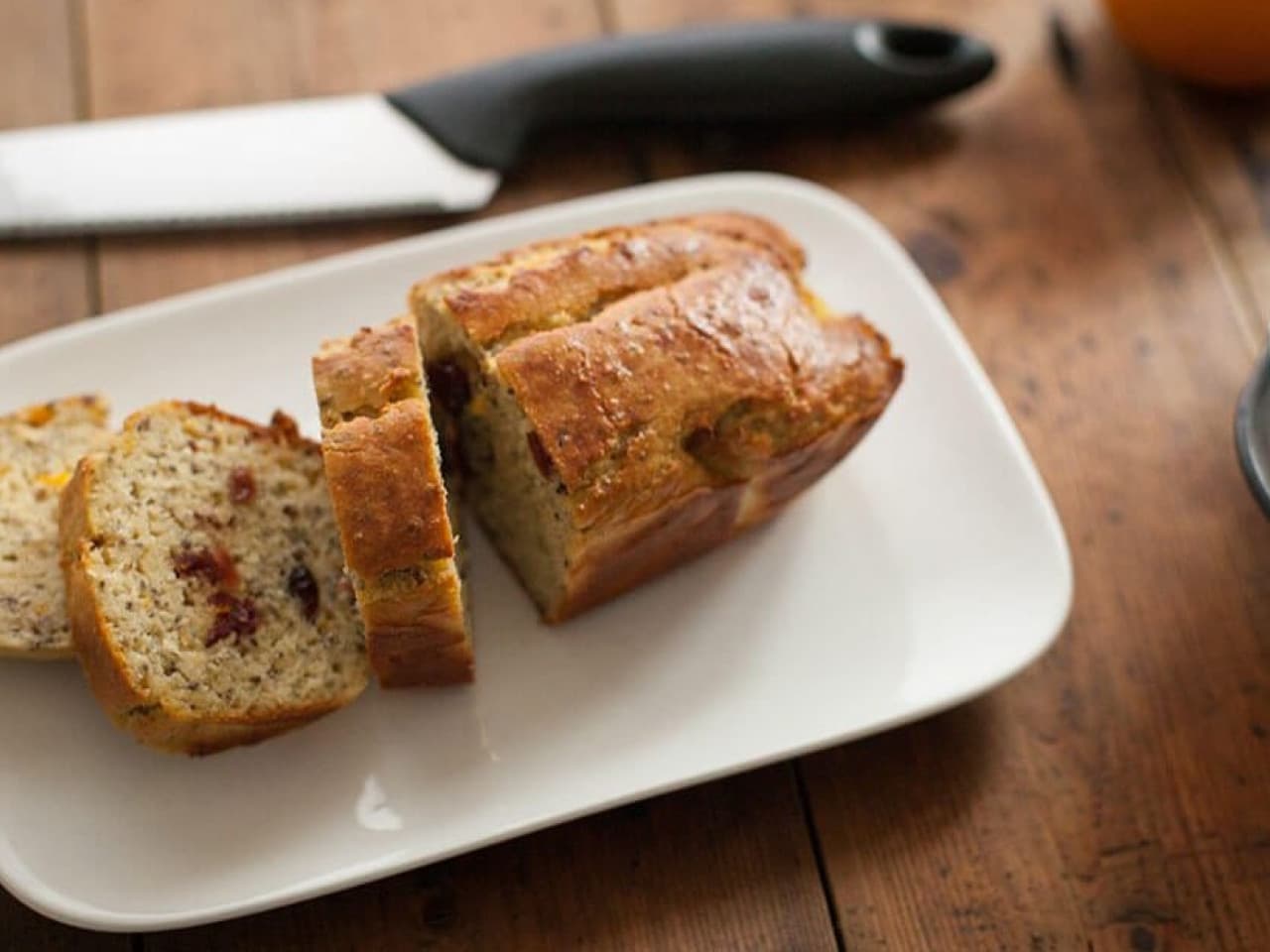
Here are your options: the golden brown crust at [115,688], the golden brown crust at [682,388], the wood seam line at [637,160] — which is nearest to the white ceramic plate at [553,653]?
the golden brown crust at [115,688]

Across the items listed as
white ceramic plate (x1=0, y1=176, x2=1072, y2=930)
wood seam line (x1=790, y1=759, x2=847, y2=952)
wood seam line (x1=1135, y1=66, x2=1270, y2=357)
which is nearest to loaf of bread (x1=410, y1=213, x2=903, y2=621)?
white ceramic plate (x1=0, y1=176, x2=1072, y2=930)

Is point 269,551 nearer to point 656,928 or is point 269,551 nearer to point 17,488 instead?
point 17,488

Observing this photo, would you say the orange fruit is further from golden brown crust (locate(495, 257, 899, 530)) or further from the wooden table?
golden brown crust (locate(495, 257, 899, 530))

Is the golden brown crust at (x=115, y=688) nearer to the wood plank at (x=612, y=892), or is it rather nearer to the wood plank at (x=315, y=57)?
the wood plank at (x=612, y=892)

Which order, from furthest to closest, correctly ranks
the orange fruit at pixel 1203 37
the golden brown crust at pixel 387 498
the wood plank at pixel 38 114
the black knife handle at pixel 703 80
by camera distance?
the orange fruit at pixel 1203 37 < the black knife handle at pixel 703 80 < the wood plank at pixel 38 114 < the golden brown crust at pixel 387 498

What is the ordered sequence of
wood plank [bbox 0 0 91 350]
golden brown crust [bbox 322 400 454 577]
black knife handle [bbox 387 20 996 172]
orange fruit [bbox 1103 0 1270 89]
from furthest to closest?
orange fruit [bbox 1103 0 1270 89]
black knife handle [bbox 387 20 996 172]
wood plank [bbox 0 0 91 350]
golden brown crust [bbox 322 400 454 577]

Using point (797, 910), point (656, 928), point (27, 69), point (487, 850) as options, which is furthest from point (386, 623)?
point (27, 69)
